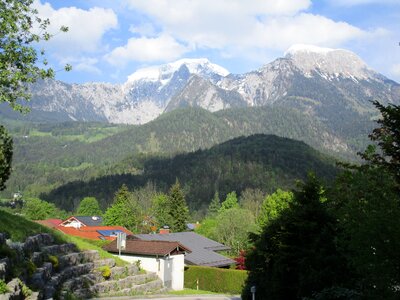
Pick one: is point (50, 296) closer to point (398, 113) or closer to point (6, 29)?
point (6, 29)

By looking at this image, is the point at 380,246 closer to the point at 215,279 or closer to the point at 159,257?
the point at 159,257

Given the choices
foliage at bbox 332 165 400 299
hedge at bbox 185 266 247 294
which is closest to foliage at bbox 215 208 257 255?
hedge at bbox 185 266 247 294

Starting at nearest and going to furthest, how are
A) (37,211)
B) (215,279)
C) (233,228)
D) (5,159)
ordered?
(5,159), (215,279), (233,228), (37,211)

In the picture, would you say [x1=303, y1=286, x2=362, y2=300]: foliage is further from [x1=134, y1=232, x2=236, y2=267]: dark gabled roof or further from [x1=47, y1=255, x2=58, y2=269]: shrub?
[x1=134, y1=232, x2=236, y2=267]: dark gabled roof

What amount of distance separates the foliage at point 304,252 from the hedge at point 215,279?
2561 centimetres

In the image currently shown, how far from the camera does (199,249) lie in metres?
64.5

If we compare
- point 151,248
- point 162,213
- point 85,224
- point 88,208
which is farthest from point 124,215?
point 88,208

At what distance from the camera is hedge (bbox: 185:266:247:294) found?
52.8 meters

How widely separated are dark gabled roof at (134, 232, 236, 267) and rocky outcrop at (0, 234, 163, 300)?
15617 mm

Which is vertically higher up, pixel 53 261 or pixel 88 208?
pixel 88 208

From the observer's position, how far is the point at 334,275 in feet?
71.1

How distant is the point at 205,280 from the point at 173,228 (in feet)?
164

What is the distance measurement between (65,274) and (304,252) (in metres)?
15.5

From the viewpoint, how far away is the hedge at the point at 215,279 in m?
52.8
